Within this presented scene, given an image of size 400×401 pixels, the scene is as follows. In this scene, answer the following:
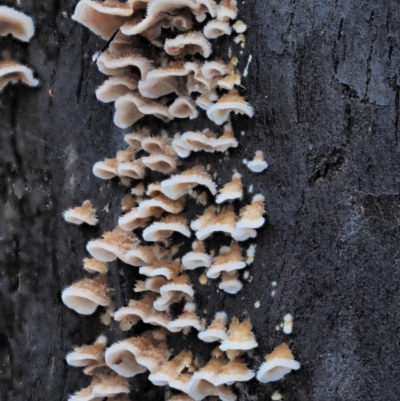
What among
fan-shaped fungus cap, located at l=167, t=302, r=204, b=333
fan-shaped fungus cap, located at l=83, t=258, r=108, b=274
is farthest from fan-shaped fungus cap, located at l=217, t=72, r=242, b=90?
fan-shaped fungus cap, located at l=83, t=258, r=108, b=274

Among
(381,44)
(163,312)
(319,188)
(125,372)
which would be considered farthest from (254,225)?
(125,372)

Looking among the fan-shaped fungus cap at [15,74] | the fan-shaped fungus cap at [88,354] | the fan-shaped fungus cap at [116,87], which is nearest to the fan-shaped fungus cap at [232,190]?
the fan-shaped fungus cap at [116,87]

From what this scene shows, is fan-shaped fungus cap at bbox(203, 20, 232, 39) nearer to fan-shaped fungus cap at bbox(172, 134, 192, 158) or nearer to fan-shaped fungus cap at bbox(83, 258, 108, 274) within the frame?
fan-shaped fungus cap at bbox(172, 134, 192, 158)

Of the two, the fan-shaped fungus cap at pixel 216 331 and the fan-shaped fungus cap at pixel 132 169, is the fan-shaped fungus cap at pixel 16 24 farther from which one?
the fan-shaped fungus cap at pixel 216 331

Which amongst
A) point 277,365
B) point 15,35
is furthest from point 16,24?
point 277,365

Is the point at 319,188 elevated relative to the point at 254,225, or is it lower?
elevated

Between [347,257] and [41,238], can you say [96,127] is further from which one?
[347,257]
